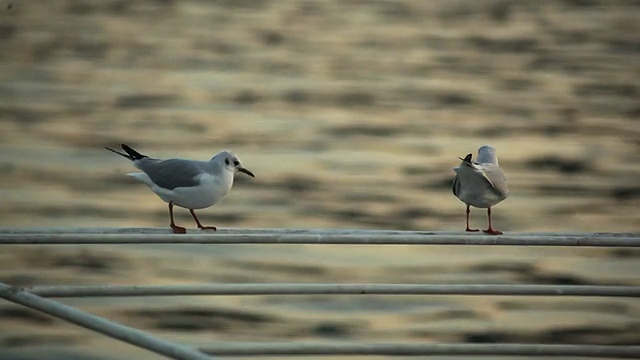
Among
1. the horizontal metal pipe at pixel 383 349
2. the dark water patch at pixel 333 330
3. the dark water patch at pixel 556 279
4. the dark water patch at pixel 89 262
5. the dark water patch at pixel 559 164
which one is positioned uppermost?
the horizontal metal pipe at pixel 383 349

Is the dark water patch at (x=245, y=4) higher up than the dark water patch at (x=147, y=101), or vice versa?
the dark water patch at (x=245, y=4)

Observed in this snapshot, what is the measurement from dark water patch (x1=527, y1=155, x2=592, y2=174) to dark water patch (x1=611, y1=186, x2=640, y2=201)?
1.04 ft

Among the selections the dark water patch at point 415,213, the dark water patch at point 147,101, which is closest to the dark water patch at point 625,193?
the dark water patch at point 415,213

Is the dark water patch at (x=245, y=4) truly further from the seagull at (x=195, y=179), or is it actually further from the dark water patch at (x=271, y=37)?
the seagull at (x=195, y=179)

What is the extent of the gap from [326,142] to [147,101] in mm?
2031

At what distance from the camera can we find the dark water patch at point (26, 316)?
24.4ft

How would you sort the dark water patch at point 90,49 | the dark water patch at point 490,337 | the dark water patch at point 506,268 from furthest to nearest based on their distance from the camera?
the dark water patch at point 90,49, the dark water patch at point 506,268, the dark water patch at point 490,337

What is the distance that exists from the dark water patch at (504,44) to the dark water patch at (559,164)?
321 cm

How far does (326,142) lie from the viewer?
35.0 ft

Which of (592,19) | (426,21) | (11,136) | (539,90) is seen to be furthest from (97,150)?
(592,19)

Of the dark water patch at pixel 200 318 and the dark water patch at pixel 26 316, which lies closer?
the dark water patch at pixel 200 318

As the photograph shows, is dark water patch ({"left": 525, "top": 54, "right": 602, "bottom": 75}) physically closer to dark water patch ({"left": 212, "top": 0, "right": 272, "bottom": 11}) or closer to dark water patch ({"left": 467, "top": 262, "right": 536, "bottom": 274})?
dark water patch ({"left": 212, "top": 0, "right": 272, "bottom": 11})

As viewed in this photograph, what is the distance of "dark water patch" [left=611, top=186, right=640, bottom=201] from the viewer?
9719 millimetres

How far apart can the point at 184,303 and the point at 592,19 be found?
8.67m
